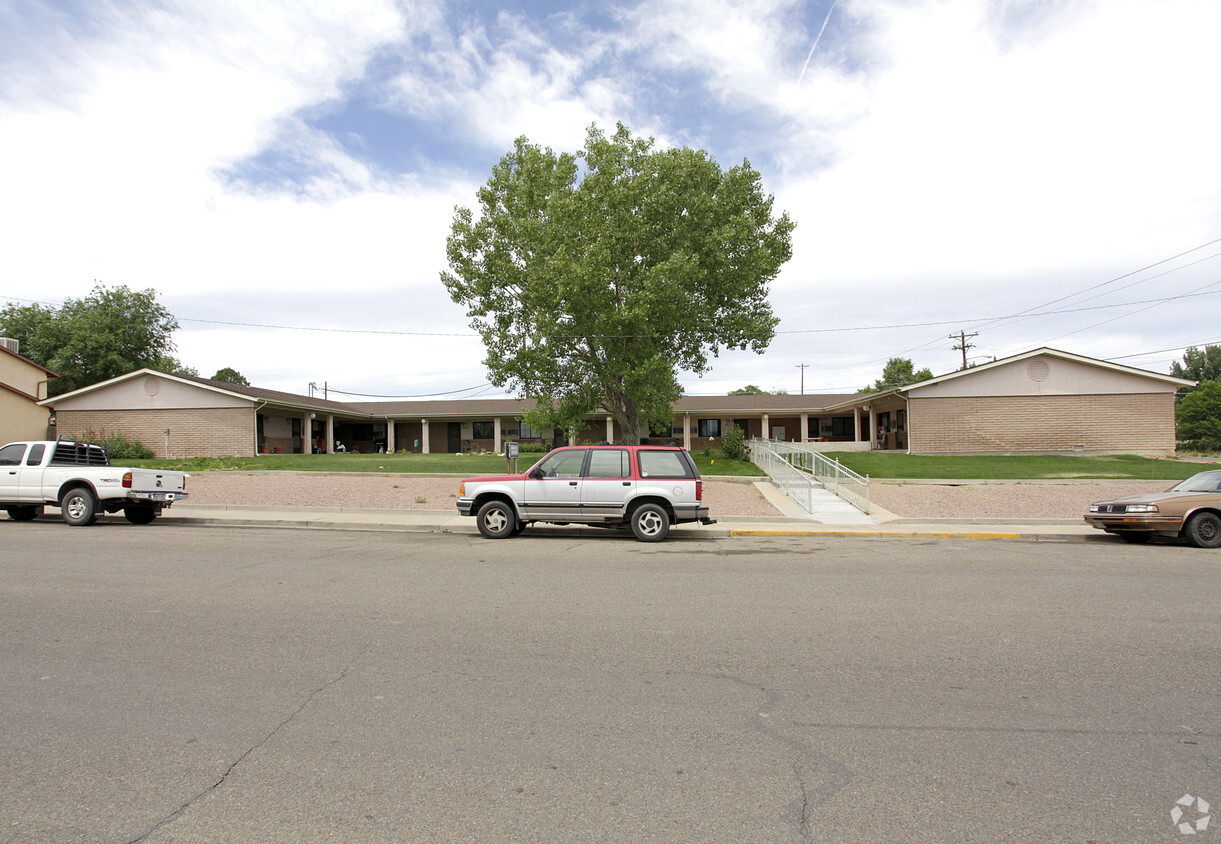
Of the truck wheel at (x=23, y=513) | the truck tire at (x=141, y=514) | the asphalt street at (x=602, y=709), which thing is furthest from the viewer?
the truck wheel at (x=23, y=513)

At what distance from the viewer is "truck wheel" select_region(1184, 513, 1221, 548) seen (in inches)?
485

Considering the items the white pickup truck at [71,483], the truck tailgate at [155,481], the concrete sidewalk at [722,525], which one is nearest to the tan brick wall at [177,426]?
the concrete sidewalk at [722,525]

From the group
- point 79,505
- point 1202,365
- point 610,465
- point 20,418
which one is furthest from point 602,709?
point 1202,365

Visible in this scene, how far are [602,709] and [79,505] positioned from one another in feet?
47.8

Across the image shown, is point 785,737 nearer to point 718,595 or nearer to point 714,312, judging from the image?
point 718,595

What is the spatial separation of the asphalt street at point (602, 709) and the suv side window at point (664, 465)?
4.67m

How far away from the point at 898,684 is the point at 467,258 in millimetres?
25810

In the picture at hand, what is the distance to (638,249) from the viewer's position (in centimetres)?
2556

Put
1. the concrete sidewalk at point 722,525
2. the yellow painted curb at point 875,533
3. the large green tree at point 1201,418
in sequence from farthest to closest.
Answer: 1. the large green tree at point 1201,418
2. the concrete sidewalk at point 722,525
3. the yellow painted curb at point 875,533

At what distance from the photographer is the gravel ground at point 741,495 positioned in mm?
17375

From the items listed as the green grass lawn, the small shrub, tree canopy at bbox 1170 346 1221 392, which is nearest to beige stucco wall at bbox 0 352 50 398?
the green grass lawn

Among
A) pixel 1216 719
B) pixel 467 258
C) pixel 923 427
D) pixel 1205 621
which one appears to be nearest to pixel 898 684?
pixel 1216 719

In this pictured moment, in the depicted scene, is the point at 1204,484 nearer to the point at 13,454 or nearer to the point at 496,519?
the point at 496,519

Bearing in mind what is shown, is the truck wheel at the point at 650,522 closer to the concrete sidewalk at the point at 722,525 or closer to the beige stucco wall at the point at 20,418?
the concrete sidewalk at the point at 722,525
